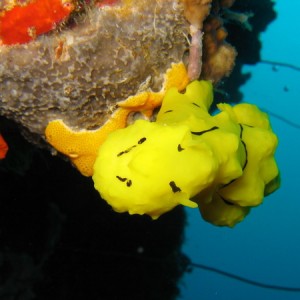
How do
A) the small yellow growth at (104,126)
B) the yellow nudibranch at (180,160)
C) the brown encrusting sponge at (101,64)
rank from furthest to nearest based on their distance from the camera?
1. the small yellow growth at (104,126)
2. the brown encrusting sponge at (101,64)
3. the yellow nudibranch at (180,160)

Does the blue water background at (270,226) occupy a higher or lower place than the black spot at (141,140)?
lower

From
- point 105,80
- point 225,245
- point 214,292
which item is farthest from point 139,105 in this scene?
point 214,292

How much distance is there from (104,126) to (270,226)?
12.0 ft

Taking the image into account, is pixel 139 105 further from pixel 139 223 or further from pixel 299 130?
pixel 139 223

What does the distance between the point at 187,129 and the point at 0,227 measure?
9.79ft

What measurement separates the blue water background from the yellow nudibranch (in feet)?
6.19

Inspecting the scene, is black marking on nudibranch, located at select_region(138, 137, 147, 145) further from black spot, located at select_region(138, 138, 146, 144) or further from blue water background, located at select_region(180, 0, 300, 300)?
blue water background, located at select_region(180, 0, 300, 300)

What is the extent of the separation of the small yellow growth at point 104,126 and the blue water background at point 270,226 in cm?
187

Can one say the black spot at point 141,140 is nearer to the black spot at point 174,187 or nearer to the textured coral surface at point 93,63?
→ the black spot at point 174,187

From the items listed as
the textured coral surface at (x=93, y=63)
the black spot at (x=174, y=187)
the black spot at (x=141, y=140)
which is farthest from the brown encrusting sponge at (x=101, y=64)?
the black spot at (x=174, y=187)

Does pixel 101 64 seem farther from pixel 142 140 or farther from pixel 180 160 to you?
pixel 180 160

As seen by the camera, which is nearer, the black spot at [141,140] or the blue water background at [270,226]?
the black spot at [141,140]

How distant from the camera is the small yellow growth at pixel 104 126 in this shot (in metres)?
2.16

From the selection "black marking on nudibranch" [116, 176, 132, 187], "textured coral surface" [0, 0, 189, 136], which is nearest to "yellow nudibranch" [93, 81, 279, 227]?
"black marking on nudibranch" [116, 176, 132, 187]
